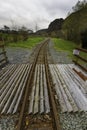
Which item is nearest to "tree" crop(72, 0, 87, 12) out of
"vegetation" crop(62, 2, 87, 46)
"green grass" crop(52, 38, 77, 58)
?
"vegetation" crop(62, 2, 87, 46)

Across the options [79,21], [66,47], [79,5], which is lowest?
[66,47]

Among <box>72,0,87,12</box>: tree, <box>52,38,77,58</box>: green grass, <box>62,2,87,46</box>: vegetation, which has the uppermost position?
<box>72,0,87,12</box>: tree

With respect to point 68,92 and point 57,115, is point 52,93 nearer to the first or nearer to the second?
point 68,92

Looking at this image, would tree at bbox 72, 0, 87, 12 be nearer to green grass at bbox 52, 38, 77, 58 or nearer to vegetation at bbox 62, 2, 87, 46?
vegetation at bbox 62, 2, 87, 46

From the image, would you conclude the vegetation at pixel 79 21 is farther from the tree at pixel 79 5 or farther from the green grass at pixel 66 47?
the green grass at pixel 66 47

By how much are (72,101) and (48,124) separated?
156 cm

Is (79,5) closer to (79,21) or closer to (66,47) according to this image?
(79,21)

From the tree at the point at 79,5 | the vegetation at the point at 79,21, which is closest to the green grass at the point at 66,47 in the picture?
the vegetation at the point at 79,21

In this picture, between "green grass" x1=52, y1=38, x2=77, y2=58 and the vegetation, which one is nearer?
"green grass" x1=52, y1=38, x2=77, y2=58

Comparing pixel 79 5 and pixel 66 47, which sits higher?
pixel 79 5

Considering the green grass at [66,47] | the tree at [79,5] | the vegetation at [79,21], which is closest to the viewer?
the green grass at [66,47]

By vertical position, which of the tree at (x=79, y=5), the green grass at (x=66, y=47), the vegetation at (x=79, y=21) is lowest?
the green grass at (x=66, y=47)

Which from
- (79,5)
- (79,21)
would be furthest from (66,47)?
(79,5)

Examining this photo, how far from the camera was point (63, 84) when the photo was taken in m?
7.85
